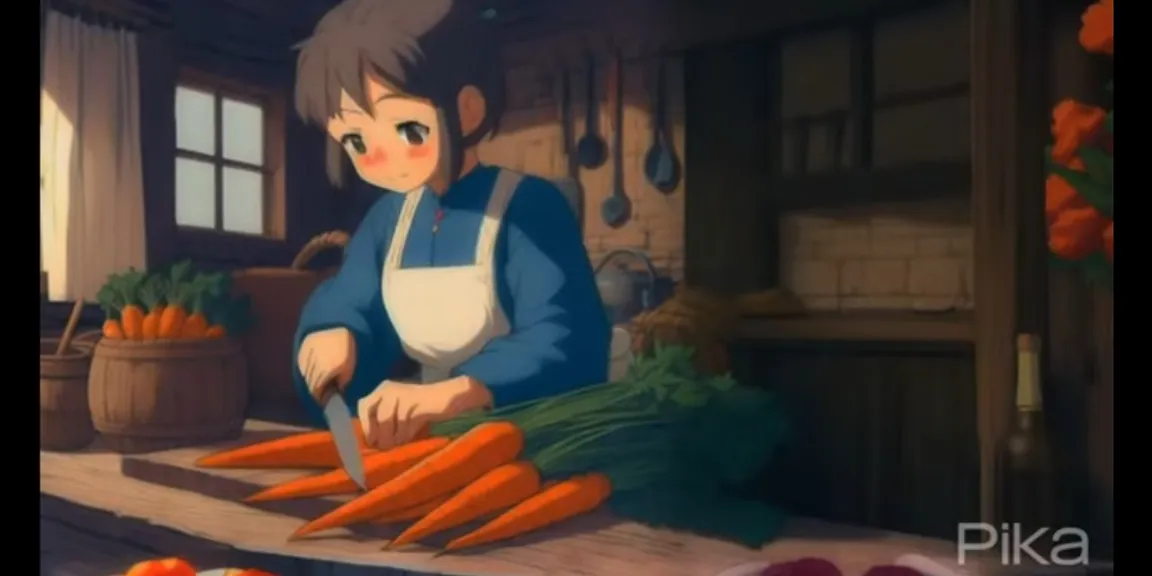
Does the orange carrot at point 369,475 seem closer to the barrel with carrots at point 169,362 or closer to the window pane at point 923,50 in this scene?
the barrel with carrots at point 169,362

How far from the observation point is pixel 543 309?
1347 millimetres

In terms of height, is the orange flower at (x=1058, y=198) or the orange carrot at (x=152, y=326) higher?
the orange flower at (x=1058, y=198)

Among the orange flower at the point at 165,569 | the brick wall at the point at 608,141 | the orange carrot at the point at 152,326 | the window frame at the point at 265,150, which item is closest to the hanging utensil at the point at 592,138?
the brick wall at the point at 608,141

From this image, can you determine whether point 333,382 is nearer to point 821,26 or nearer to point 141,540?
point 141,540

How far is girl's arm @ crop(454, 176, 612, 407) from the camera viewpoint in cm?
133

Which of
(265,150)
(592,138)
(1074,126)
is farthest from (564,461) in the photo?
(1074,126)

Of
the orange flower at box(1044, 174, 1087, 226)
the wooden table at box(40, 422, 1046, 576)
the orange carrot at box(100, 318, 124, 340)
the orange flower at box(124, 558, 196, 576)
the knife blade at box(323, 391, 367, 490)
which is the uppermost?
the orange flower at box(1044, 174, 1087, 226)

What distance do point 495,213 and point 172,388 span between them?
540mm

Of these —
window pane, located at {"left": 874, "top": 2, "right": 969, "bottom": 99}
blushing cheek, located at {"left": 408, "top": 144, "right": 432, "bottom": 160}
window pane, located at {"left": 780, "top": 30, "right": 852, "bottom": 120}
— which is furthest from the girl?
window pane, located at {"left": 874, "top": 2, "right": 969, "bottom": 99}

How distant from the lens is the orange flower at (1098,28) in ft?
3.90

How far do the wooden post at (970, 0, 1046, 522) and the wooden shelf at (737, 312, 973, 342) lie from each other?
3 centimetres

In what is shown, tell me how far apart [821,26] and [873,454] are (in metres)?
0.53

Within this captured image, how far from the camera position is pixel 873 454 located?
125 centimetres

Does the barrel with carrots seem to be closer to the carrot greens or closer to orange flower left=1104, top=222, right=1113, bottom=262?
the carrot greens
